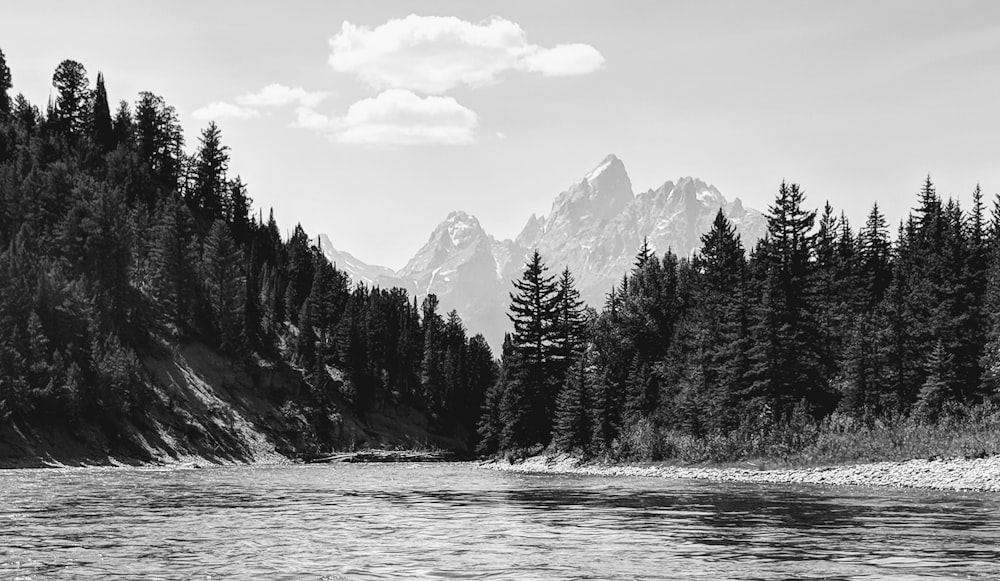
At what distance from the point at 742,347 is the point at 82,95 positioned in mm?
143841

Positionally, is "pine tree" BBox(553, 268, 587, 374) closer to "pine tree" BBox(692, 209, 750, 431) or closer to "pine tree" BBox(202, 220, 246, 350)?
"pine tree" BBox(692, 209, 750, 431)

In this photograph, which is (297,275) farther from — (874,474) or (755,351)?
(874,474)

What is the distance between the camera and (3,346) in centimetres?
7669

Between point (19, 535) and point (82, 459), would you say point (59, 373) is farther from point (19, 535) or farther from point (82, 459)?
point (19, 535)

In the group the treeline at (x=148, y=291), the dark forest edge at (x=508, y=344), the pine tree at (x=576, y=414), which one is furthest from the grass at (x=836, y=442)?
the treeline at (x=148, y=291)

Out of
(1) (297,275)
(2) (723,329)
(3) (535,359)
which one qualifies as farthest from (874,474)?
(1) (297,275)

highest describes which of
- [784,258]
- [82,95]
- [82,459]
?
[82,95]

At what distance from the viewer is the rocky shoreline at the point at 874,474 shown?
38.0 metres

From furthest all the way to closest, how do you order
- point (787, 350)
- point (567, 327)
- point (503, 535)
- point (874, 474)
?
point (567, 327) < point (787, 350) < point (874, 474) < point (503, 535)

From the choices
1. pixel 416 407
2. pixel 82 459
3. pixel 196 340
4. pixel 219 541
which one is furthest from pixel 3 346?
pixel 416 407

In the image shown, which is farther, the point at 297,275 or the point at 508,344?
the point at 297,275

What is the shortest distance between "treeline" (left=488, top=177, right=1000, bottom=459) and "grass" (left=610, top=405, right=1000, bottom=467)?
333mm

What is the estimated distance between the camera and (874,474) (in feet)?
142

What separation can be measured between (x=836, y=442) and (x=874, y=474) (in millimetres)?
9357
